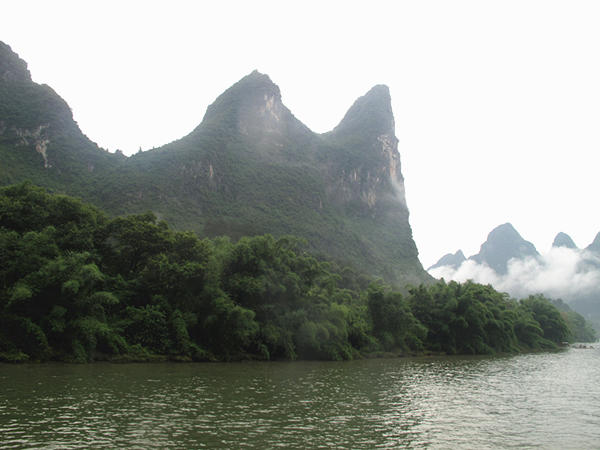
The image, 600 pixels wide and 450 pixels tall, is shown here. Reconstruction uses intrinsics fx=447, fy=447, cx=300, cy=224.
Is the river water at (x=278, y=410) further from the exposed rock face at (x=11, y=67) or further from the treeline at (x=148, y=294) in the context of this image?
the exposed rock face at (x=11, y=67)

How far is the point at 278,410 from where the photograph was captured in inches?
572

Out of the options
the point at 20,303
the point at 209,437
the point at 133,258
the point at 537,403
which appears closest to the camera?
the point at 209,437

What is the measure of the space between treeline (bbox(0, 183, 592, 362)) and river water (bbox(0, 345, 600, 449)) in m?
3.22

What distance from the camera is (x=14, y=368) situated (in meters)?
22.1

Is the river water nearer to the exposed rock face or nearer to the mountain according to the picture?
the mountain

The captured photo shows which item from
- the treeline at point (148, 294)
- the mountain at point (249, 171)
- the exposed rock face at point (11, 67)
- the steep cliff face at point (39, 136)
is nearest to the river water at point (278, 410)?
the treeline at point (148, 294)

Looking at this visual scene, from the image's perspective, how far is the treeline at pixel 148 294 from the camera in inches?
1024

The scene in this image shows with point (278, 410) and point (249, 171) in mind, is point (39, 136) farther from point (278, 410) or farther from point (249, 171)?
point (278, 410)

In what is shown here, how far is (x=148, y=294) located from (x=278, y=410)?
20.3 metres

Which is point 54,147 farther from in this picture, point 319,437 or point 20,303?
point 319,437

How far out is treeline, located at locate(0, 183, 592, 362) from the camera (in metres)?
26.0

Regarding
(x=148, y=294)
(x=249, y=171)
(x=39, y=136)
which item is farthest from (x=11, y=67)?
(x=148, y=294)

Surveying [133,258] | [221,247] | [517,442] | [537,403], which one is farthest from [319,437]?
[221,247]

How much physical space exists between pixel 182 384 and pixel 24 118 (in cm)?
9325
